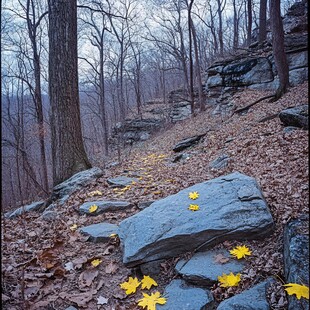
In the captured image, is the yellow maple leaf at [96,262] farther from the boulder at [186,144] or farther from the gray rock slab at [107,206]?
the boulder at [186,144]

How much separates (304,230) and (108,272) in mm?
1877

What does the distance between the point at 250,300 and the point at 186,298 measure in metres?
0.52

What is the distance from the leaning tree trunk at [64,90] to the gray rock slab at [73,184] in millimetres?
389

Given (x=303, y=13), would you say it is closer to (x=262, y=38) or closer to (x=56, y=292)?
(x=262, y=38)

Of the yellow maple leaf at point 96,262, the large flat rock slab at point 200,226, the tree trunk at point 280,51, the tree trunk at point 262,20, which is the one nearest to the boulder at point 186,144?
the tree trunk at point 280,51

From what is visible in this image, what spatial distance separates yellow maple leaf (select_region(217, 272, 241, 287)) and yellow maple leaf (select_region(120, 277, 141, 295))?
30.5 inches

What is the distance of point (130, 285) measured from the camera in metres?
2.46

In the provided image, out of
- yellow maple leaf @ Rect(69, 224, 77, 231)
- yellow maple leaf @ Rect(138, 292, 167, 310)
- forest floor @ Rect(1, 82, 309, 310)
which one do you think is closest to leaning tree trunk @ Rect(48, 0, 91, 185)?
forest floor @ Rect(1, 82, 309, 310)

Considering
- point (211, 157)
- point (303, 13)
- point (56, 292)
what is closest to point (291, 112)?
point (211, 157)

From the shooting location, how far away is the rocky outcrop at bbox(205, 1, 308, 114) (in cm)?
1130

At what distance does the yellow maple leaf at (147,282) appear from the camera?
245 cm

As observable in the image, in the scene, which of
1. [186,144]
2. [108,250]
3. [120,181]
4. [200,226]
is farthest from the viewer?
[186,144]

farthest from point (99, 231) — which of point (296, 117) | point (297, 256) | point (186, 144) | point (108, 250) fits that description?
point (186, 144)

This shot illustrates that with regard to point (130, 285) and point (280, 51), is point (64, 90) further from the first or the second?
point (280, 51)
